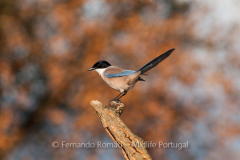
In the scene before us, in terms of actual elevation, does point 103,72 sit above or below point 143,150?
above

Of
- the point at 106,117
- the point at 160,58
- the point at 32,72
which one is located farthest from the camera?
the point at 32,72

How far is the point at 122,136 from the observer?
8.56ft

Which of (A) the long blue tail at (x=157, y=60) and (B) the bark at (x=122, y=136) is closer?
(A) the long blue tail at (x=157, y=60)

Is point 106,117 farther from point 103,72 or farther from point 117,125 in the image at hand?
point 103,72

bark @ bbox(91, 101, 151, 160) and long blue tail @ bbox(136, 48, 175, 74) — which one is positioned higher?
long blue tail @ bbox(136, 48, 175, 74)

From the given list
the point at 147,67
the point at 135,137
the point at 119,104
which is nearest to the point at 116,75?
the point at 119,104

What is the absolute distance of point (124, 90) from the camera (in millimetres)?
3199

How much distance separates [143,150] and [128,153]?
0.16 m

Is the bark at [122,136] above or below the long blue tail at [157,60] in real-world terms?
below

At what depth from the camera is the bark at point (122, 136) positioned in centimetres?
255

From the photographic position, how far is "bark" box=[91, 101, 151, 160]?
255 cm

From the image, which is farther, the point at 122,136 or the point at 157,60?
the point at 122,136

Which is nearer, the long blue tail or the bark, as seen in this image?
the long blue tail

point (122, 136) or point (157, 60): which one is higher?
point (157, 60)
